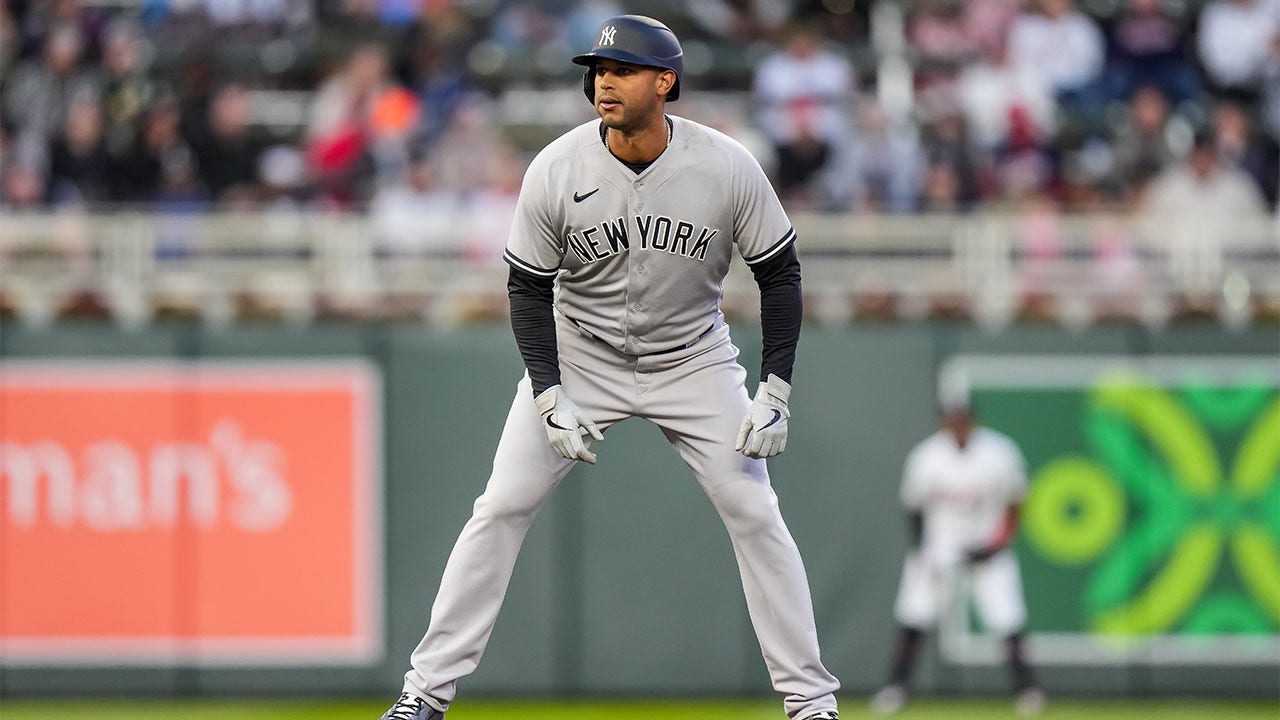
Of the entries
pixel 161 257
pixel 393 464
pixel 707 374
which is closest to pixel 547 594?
pixel 393 464

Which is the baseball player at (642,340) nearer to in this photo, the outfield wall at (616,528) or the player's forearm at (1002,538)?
the player's forearm at (1002,538)

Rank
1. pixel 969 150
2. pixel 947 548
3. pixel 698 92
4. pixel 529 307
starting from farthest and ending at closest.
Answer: pixel 698 92 → pixel 969 150 → pixel 947 548 → pixel 529 307

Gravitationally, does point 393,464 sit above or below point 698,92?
below

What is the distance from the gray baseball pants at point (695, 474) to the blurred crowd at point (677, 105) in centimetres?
583

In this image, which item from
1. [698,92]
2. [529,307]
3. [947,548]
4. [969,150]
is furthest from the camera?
[698,92]

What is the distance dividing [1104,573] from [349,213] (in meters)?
5.59

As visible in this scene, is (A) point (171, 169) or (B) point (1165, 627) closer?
(B) point (1165, 627)

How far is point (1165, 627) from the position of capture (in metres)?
12.9

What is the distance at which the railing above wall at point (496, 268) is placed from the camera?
1257 cm

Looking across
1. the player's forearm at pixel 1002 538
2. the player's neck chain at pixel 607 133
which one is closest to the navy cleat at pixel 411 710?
the player's neck chain at pixel 607 133

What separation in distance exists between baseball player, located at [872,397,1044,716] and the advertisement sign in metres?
0.46

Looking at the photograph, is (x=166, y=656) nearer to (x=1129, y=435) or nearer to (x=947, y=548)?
(x=947, y=548)

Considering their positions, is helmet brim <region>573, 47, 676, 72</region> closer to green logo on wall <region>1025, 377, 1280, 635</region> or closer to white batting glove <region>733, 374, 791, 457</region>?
white batting glove <region>733, 374, 791, 457</region>

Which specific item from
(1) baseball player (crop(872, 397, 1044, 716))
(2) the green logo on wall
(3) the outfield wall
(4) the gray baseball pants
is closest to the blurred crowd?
(3) the outfield wall
